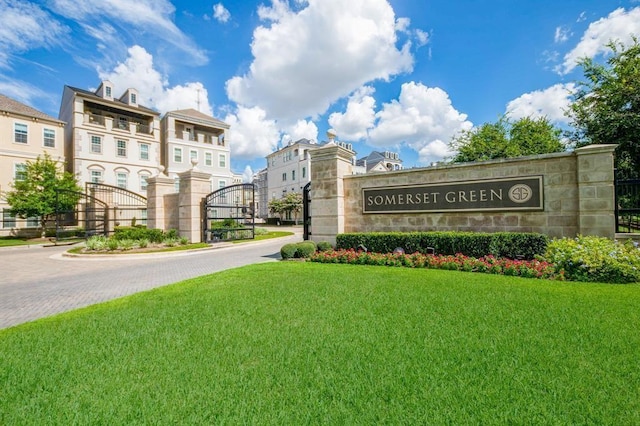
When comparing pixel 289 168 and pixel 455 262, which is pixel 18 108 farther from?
pixel 455 262

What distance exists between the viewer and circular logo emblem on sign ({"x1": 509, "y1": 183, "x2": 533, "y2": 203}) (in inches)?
336

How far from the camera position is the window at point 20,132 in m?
25.8

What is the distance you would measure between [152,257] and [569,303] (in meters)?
13.4

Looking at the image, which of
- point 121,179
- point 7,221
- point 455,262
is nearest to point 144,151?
point 121,179

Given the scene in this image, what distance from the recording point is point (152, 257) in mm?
12484

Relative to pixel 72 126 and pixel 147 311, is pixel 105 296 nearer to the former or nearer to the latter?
pixel 147 311

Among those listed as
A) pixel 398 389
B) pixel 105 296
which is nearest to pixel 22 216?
A: pixel 105 296

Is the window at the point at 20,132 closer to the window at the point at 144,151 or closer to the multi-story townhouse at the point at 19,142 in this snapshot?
the multi-story townhouse at the point at 19,142

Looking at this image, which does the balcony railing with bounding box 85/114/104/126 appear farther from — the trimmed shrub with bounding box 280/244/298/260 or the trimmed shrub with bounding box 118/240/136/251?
the trimmed shrub with bounding box 280/244/298/260

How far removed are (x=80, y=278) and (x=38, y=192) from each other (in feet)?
64.0

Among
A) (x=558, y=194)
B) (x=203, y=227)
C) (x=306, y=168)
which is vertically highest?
(x=306, y=168)

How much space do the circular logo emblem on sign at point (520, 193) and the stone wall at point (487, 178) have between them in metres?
0.32

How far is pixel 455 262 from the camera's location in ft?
25.6

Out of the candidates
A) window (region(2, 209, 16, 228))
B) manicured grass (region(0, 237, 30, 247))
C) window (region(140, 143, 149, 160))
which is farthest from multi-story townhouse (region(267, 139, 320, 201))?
manicured grass (region(0, 237, 30, 247))
